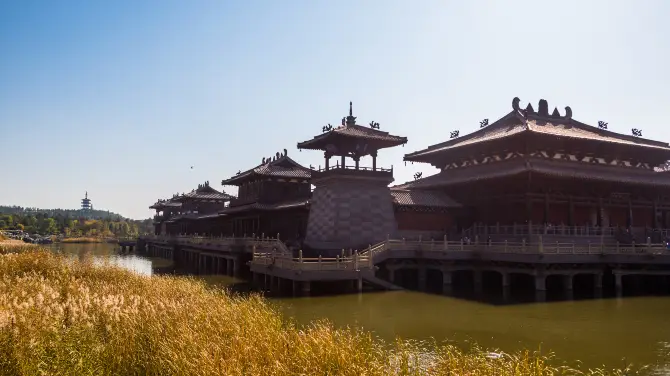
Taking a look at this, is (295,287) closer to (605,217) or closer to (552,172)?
(552,172)

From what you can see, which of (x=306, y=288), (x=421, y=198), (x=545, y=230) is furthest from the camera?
(x=421, y=198)

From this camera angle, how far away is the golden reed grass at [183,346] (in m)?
9.48

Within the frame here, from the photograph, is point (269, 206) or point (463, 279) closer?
point (463, 279)

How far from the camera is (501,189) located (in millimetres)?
38062

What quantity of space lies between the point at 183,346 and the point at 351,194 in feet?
87.0

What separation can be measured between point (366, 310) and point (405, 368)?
14.4m

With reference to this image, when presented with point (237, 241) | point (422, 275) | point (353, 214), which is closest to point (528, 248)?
point (422, 275)

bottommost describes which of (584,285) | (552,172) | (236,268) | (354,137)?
(584,285)

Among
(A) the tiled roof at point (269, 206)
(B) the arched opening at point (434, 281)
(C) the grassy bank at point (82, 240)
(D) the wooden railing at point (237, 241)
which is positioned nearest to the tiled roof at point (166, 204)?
(D) the wooden railing at point (237, 241)

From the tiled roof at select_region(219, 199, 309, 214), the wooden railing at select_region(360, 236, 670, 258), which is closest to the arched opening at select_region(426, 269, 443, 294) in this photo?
the wooden railing at select_region(360, 236, 670, 258)

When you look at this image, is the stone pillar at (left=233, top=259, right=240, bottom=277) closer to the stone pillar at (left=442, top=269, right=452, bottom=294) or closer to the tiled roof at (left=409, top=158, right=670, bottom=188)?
the stone pillar at (left=442, top=269, right=452, bottom=294)

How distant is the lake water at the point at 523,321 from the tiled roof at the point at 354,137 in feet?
41.5

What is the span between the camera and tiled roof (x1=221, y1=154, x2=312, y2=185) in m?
49.0

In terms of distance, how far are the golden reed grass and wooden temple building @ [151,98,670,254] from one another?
21.7 metres
